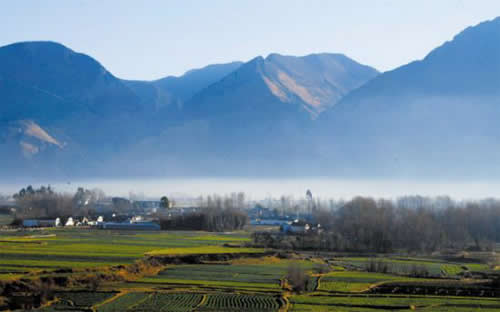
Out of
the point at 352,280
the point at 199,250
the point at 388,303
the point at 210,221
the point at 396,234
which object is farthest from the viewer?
the point at 210,221

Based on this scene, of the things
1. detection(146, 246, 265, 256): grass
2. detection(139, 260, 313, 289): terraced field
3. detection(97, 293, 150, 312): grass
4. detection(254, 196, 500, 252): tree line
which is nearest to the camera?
detection(97, 293, 150, 312): grass

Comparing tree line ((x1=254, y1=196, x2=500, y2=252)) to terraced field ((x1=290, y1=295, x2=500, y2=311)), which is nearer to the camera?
terraced field ((x1=290, y1=295, x2=500, y2=311))

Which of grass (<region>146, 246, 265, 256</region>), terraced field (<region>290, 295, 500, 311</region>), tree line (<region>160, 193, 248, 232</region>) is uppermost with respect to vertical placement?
tree line (<region>160, 193, 248, 232</region>)

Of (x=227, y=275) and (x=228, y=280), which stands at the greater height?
(x=227, y=275)

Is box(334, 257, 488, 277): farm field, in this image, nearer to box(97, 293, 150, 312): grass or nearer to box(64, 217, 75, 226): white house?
box(97, 293, 150, 312): grass

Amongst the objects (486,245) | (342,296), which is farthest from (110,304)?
(486,245)

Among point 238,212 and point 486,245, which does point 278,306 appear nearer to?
point 486,245

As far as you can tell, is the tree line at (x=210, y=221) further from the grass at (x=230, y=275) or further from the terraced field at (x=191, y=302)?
the terraced field at (x=191, y=302)

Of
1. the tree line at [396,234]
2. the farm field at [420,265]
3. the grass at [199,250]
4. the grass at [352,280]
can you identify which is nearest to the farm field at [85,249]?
the grass at [199,250]

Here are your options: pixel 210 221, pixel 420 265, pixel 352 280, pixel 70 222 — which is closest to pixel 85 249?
pixel 352 280

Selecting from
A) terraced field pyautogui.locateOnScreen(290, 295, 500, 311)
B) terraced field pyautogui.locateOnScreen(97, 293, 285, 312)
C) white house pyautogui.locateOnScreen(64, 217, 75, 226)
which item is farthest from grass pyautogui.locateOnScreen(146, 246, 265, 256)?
white house pyautogui.locateOnScreen(64, 217, 75, 226)

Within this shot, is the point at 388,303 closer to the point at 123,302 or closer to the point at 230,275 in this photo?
the point at 230,275

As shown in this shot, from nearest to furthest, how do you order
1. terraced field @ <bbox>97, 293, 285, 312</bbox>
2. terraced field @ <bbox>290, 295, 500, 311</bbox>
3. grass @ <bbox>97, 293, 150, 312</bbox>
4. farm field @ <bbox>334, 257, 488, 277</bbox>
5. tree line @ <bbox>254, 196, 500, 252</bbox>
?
grass @ <bbox>97, 293, 150, 312</bbox>
terraced field @ <bbox>97, 293, 285, 312</bbox>
terraced field @ <bbox>290, 295, 500, 311</bbox>
farm field @ <bbox>334, 257, 488, 277</bbox>
tree line @ <bbox>254, 196, 500, 252</bbox>

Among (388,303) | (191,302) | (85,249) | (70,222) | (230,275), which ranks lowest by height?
(388,303)
